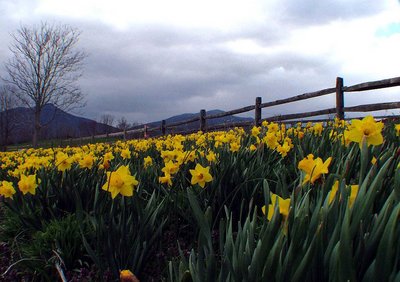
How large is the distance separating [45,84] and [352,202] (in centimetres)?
3043

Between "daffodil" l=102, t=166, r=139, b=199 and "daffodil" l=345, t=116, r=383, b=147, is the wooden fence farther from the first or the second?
"daffodil" l=102, t=166, r=139, b=199

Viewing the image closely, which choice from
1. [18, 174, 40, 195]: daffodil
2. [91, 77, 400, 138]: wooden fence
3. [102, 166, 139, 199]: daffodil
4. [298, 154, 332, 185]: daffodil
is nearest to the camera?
[298, 154, 332, 185]: daffodil

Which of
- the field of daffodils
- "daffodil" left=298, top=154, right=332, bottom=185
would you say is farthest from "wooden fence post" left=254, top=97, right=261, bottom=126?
"daffodil" left=298, top=154, right=332, bottom=185

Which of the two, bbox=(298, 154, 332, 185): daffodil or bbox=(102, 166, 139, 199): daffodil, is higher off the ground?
bbox=(298, 154, 332, 185): daffodil

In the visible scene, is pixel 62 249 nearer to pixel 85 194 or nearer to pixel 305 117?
pixel 85 194

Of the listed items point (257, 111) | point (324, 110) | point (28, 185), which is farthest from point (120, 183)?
point (257, 111)

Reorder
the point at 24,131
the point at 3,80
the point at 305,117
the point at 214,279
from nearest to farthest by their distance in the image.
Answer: the point at 214,279, the point at 305,117, the point at 3,80, the point at 24,131

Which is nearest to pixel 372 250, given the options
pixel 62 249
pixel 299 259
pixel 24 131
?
pixel 299 259

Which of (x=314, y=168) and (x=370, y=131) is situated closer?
(x=314, y=168)

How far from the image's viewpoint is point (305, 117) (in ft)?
35.9

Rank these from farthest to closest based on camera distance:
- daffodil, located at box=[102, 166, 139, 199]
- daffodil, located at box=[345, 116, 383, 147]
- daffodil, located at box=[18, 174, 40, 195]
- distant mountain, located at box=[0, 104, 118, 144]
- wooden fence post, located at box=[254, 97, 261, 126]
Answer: distant mountain, located at box=[0, 104, 118, 144] → wooden fence post, located at box=[254, 97, 261, 126] → daffodil, located at box=[18, 174, 40, 195] → daffodil, located at box=[102, 166, 139, 199] → daffodil, located at box=[345, 116, 383, 147]

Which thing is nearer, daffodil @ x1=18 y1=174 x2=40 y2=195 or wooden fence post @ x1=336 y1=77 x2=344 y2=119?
daffodil @ x1=18 y1=174 x2=40 y2=195

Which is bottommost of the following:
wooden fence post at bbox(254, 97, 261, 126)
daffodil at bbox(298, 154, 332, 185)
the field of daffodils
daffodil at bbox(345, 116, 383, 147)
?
the field of daffodils

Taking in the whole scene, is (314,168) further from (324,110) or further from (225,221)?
(324,110)
